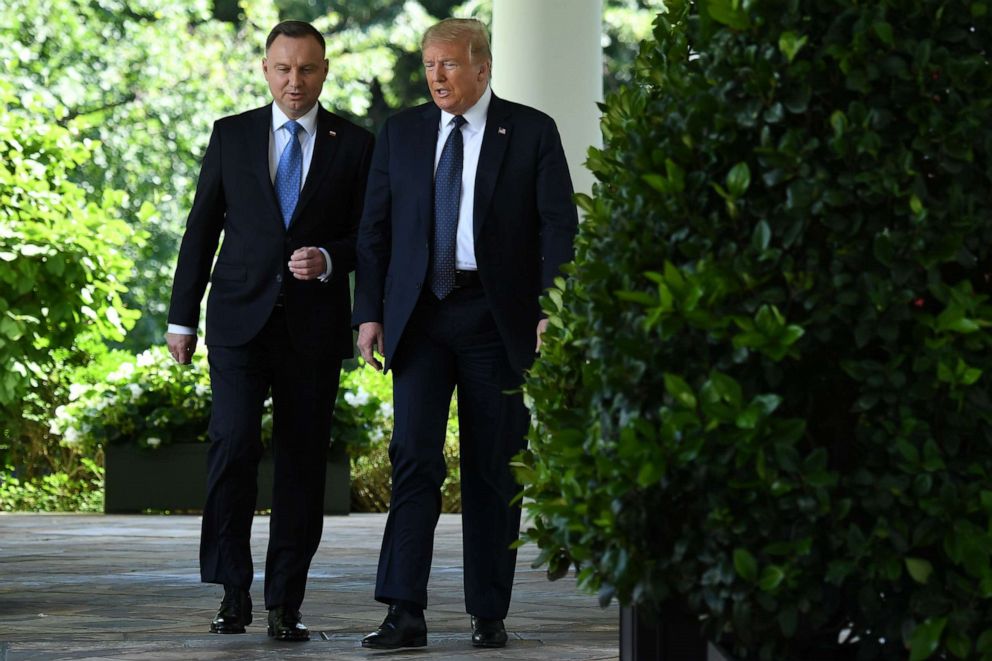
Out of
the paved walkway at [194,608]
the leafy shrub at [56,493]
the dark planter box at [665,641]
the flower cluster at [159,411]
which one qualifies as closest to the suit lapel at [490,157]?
the paved walkway at [194,608]

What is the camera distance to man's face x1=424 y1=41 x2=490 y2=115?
4922 millimetres

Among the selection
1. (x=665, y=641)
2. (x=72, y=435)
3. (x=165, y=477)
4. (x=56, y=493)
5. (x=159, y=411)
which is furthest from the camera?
(x=56, y=493)

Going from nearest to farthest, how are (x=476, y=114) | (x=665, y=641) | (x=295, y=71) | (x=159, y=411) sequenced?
(x=665, y=641) → (x=476, y=114) → (x=295, y=71) → (x=159, y=411)

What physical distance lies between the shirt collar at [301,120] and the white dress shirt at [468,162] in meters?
0.51

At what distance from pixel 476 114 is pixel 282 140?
72 cm

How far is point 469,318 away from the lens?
4973mm

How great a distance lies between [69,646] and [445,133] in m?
2.00

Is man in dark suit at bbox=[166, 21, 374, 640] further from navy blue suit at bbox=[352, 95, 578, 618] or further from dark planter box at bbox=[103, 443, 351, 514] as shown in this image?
dark planter box at bbox=[103, 443, 351, 514]

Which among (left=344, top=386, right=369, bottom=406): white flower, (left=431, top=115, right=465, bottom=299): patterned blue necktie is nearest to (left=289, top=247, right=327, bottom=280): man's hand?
(left=431, top=115, right=465, bottom=299): patterned blue necktie

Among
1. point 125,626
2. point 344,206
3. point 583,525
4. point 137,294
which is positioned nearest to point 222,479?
point 125,626

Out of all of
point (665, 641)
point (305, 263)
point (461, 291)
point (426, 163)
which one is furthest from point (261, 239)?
point (665, 641)

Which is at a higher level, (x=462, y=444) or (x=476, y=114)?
(x=476, y=114)

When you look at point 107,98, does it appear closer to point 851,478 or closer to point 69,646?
point 69,646

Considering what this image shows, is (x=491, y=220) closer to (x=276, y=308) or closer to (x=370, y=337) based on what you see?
(x=370, y=337)
